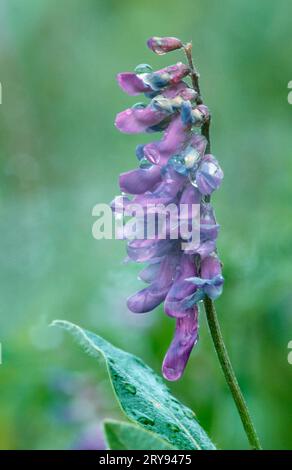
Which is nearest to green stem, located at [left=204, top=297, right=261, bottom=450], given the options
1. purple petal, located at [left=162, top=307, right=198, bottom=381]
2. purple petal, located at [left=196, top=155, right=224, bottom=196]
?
purple petal, located at [left=162, top=307, right=198, bottom=381]

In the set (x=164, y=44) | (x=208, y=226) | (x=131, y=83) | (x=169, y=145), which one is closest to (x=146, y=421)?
(x=208, y=226)

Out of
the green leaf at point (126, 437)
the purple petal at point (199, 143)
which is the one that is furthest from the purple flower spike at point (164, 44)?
the green leaf at point (126, 437)

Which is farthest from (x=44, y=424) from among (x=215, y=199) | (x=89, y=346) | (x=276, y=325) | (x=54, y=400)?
(x=215, y=199)

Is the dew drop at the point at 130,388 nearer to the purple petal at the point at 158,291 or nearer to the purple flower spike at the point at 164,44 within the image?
the purple petal at the point at 158,291

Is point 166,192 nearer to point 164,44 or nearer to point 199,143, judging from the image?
point 199,143

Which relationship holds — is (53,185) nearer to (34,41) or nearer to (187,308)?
(34,41)

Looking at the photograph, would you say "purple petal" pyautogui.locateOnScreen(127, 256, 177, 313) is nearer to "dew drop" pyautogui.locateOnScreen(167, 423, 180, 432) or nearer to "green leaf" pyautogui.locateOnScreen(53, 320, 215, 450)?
"green leaf" pyautogui.locateOnScreen(53, 320, 215, 450)
